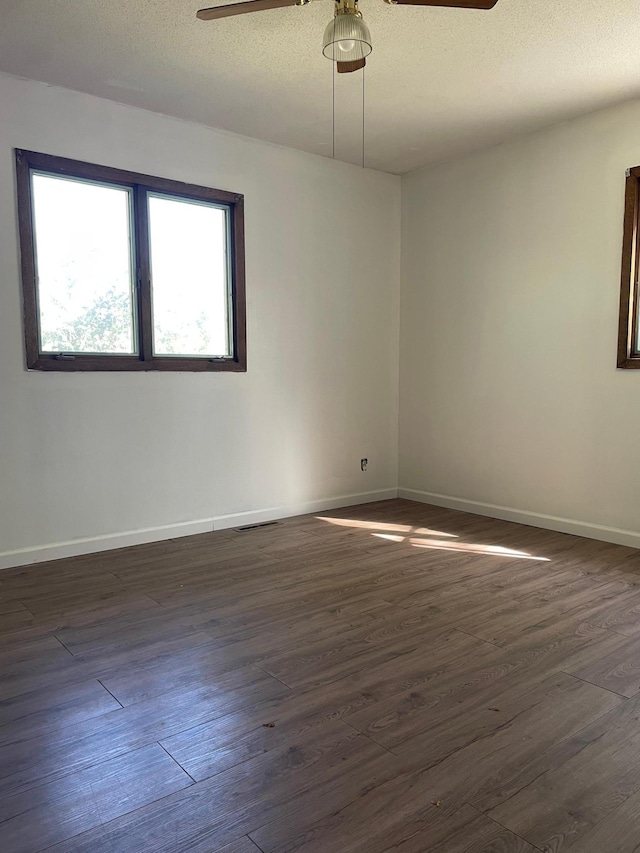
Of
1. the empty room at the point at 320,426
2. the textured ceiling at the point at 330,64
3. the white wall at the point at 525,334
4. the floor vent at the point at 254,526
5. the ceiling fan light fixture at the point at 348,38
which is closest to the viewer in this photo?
the empty room at the point at 320,426

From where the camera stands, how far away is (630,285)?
12.8ft

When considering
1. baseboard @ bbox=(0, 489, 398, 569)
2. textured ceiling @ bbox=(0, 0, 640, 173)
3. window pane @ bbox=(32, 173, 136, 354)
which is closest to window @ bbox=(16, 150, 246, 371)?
window pane @ bbox=(32, 173, 136, 354)

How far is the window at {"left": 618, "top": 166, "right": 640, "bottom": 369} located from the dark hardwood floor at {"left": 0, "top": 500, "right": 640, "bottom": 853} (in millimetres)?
1387

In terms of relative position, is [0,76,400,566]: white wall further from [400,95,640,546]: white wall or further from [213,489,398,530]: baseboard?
[400,95,640,546]: white wall

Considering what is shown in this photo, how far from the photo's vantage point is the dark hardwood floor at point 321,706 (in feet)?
5.01

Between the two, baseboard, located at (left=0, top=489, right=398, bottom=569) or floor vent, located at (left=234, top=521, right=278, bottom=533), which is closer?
baseboard, located at (left=0, top=489, right=398, bottom=569)

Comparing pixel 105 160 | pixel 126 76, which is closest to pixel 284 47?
pixel 126 76

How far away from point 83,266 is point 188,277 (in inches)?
29.5

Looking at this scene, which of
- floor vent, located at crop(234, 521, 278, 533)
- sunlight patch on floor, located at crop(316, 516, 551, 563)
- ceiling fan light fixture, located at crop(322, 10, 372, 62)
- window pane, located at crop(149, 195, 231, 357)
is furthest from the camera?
floor vent, located at crop(234, 521, 278, 533)

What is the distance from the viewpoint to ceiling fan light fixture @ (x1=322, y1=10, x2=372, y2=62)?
90.5 inches

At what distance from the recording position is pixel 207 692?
2.17 metres

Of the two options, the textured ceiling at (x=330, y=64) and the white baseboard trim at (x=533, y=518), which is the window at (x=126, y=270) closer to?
the textured ceiling at (x=330, y=64)

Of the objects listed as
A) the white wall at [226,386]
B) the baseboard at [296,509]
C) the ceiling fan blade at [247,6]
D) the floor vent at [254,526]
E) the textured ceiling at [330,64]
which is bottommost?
the floor vent at [254,526]

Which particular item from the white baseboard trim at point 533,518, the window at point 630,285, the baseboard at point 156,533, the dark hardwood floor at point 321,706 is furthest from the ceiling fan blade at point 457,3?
the baseboard at point 156,533
